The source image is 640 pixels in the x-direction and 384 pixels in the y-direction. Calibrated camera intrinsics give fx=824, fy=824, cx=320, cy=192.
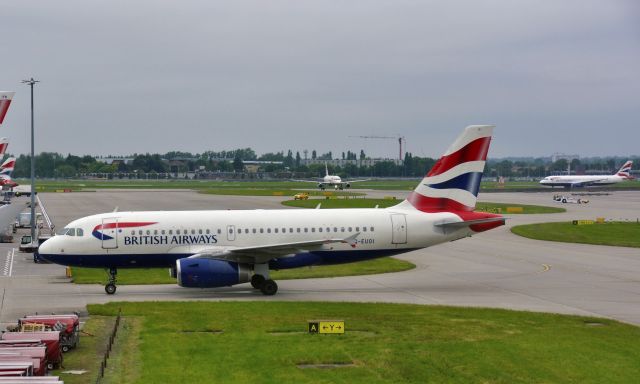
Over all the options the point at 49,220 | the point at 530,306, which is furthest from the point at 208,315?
the point at 49,220

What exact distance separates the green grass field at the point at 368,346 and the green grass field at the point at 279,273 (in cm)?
965

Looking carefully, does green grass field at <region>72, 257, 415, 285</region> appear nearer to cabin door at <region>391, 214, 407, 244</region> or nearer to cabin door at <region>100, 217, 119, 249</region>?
cabin door at <region>100, 217, 119, 249</region>

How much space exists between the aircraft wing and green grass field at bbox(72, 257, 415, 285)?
5584 millimetres

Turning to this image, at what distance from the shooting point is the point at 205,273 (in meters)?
36.2

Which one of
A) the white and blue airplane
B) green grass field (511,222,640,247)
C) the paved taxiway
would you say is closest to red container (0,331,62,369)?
the paved taxiway

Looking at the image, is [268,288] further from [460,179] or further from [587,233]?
[587,233]

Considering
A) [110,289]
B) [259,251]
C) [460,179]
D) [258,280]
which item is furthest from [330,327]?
[460,179]

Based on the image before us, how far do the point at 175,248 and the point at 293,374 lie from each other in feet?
55.8

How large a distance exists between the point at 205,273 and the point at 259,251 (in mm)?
2572

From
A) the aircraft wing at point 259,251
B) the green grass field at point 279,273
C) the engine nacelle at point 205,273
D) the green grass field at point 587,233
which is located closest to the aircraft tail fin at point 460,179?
the aircraft wing at point 259,251

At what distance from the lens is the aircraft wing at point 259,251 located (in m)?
36.5

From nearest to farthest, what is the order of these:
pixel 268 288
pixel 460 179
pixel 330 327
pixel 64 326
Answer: pixel 64 326
pixel 330 327
pixel 268 288
pixel 460 179

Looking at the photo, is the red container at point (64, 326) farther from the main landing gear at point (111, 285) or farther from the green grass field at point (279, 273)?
the green grass field at point (279, 273)

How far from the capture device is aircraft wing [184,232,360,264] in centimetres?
3650
